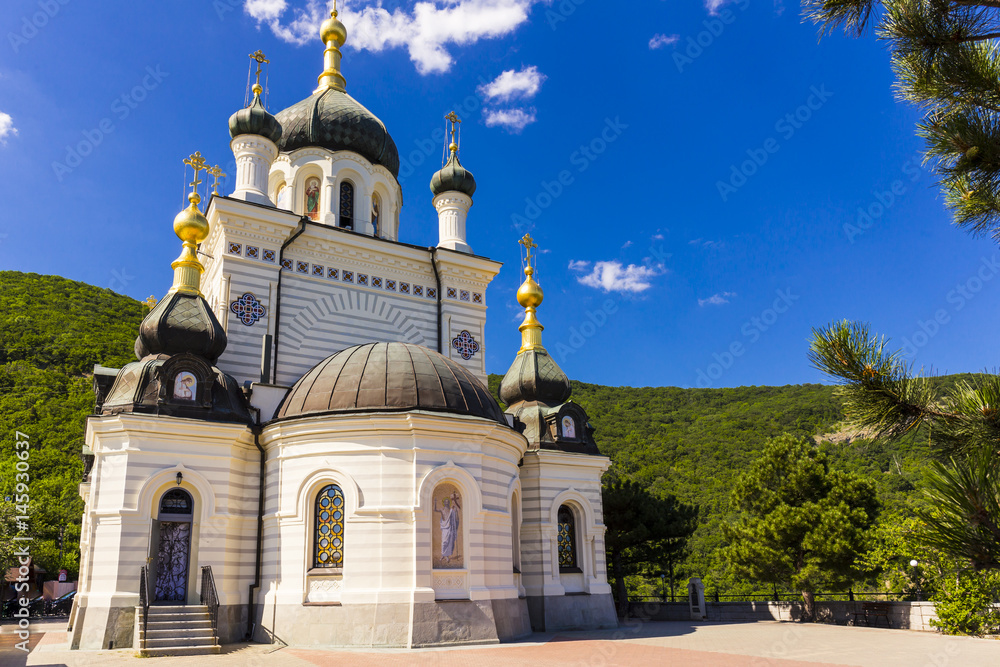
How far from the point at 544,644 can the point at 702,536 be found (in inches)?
796

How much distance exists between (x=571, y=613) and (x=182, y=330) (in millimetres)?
11652

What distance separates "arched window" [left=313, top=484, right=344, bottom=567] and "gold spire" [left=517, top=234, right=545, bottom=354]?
28.2 feet

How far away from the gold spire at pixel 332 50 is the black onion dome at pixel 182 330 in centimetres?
1097

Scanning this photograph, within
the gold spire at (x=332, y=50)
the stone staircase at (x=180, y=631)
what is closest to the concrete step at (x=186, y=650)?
the stone staircase at (x=180, y=631)

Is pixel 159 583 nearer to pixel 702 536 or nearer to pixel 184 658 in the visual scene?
pixel 184 658

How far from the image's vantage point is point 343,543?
1427 centimetres

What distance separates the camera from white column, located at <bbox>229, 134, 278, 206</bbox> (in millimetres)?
19531

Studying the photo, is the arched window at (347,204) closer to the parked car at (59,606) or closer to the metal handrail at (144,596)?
the metal handrail at (144,596)

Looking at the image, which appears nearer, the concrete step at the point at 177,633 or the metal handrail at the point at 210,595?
the concrete step at the point at 177,633

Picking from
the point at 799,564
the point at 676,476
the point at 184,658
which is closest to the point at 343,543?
the point at 184,658

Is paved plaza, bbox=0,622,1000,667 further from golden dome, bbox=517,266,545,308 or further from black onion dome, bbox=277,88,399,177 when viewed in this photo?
black onion dome, bbox=277,88,399,177

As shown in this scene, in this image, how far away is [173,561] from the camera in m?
14.6

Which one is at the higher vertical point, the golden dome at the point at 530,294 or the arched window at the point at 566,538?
the golden dome at the point at 530,294

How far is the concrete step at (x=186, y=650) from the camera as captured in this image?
40.9 feet
